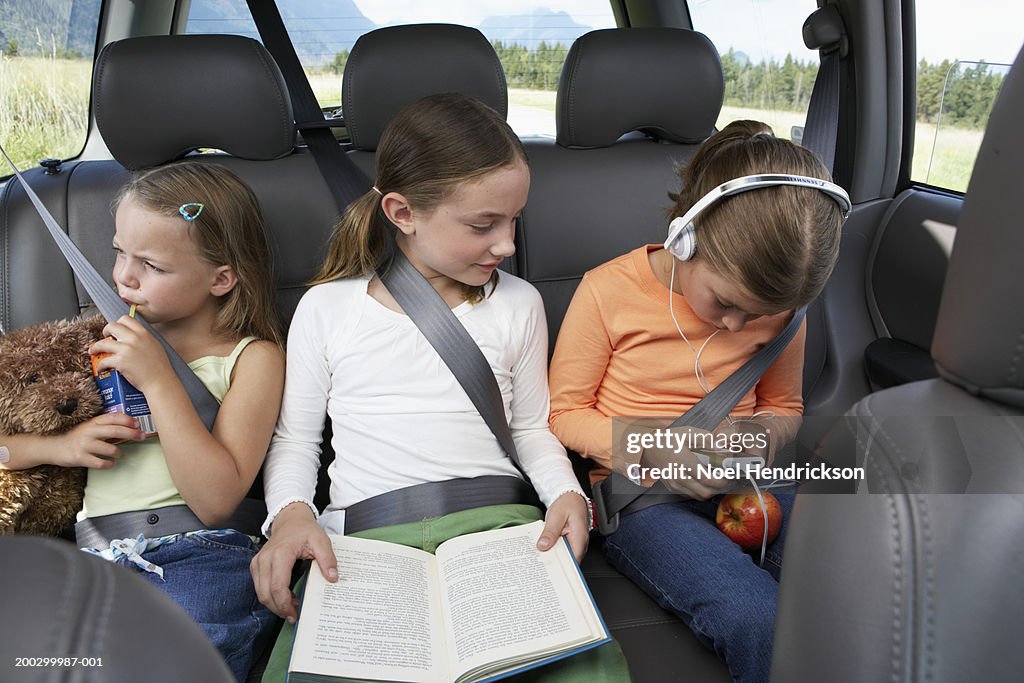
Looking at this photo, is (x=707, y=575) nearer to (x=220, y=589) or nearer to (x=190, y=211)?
(x=220, y=589)

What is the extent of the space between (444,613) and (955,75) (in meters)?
1.73

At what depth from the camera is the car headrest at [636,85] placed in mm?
1822

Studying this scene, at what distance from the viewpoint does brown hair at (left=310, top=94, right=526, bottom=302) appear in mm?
1388

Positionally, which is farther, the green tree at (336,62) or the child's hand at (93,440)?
the green tree at (336,62)

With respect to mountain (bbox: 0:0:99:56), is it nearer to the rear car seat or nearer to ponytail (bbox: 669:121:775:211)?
the rear car seat

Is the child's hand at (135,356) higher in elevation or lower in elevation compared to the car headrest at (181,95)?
lower

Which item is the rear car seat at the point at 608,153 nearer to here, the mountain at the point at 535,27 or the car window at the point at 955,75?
the car window at the point at 955,75

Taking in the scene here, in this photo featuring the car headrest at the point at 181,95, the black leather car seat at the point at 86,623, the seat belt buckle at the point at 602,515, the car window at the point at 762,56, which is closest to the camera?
the black leather car seat at the point at 86,623

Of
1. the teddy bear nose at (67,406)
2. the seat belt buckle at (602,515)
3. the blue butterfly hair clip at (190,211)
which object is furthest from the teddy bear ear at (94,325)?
the seat belt buckle at (602,515)

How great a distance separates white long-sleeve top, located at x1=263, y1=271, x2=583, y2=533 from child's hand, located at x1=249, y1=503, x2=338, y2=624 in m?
0.16

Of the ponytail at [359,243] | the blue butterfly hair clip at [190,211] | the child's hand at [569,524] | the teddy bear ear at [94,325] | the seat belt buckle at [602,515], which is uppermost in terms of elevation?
the blue butterfly hair clip at [190,211]

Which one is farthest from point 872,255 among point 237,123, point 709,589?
point 237,123

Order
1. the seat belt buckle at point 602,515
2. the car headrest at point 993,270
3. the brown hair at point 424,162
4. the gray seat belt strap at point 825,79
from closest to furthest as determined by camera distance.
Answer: the car headrest at point 993,270, the brown hair at point 424,162, the seat belt buckle at point 602,515, the gray seat belt strap at point 825,79

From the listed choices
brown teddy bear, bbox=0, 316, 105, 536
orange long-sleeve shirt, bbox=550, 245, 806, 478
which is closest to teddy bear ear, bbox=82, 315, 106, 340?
brown teddy bear, bbox=0, 316, 105, 536
